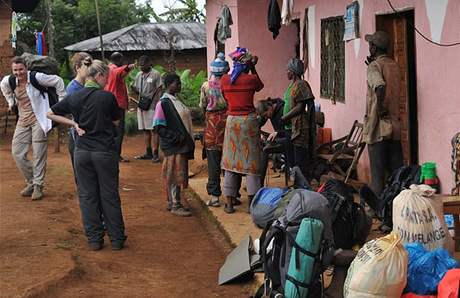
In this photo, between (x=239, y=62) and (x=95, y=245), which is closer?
(x=95, y=245)

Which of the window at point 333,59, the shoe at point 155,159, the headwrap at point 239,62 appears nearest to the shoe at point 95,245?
the headwrap at point 239,62

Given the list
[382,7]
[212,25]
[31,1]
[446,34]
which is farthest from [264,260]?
[31,1]

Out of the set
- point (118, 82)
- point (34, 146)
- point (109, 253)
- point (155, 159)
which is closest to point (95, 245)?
point (109, 253)

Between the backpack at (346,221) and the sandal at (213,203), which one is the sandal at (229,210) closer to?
the sandal at (213,203)

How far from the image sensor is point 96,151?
6.56 metres

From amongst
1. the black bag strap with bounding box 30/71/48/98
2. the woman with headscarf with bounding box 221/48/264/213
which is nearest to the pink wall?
the black bag strap with bounding box 30/71/48/98

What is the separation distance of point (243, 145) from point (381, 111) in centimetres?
146

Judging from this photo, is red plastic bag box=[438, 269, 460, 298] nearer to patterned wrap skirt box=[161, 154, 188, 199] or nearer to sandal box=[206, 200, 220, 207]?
patterned wrap skirt box=[161, 154, 188, 199]

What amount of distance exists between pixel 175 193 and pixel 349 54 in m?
2.96

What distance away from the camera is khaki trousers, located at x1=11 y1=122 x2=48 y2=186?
8.80 m

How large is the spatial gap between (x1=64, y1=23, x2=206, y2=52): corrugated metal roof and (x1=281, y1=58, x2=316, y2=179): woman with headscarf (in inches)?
615

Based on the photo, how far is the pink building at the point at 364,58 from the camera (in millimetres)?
6547

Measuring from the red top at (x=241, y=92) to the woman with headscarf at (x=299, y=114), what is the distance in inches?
21.8

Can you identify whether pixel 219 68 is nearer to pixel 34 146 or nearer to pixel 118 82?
pixel 34 146
